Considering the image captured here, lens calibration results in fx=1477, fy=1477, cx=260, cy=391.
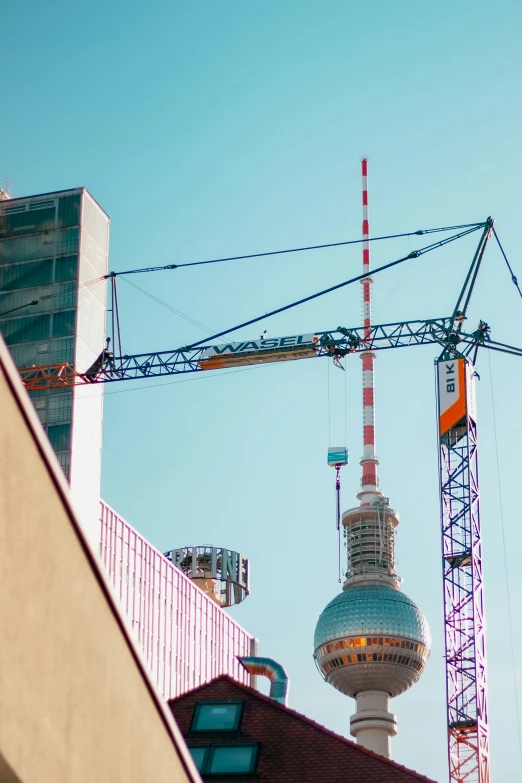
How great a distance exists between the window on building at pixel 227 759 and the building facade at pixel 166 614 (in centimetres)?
10483

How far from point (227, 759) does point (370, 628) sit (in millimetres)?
149458

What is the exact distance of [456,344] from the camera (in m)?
107

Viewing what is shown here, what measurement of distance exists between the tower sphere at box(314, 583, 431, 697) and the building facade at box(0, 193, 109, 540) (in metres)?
55.0

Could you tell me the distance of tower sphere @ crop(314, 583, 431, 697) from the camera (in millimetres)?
181500

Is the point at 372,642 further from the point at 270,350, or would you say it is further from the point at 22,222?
the point at 270,350

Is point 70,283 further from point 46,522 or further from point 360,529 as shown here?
point 46,522

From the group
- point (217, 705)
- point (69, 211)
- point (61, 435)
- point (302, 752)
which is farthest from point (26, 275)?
point (302, 752)

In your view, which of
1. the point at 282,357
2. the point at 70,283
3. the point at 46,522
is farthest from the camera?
the point at 70,283

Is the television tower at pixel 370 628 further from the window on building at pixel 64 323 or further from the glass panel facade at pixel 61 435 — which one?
the glass panel facade at pixel 61 435

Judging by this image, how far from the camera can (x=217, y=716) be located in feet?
116

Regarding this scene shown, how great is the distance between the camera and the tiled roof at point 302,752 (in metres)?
32.3

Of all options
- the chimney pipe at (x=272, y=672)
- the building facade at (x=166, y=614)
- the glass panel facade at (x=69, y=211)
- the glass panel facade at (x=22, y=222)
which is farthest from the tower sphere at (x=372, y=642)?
the chimney pipe at (x=272, y=672)

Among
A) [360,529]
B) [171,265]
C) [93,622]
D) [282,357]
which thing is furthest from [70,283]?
[93,622]

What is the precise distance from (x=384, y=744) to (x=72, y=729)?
181064mm
